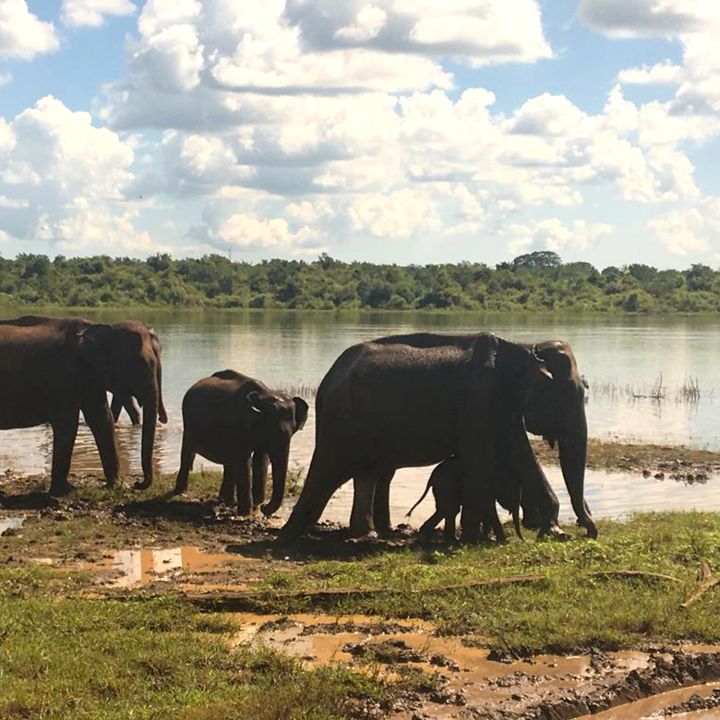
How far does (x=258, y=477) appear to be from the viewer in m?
16.1

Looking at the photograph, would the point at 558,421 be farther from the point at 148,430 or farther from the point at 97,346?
the point at 97,346

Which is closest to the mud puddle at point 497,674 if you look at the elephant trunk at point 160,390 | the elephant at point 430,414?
the elephant at point 430,414

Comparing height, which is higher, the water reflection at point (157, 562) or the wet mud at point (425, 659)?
the wet mud at point (425, 659)

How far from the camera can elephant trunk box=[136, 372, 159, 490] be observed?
56.3ft

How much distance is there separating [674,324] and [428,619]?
80476 mm

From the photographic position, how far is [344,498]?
59.5 ft

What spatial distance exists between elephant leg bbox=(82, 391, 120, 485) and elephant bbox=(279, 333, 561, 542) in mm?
3946

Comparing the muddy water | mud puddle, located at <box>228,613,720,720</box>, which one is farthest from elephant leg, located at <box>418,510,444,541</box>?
the muddy water

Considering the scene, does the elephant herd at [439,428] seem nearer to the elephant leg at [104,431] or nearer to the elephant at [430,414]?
the elephant at [430,414]

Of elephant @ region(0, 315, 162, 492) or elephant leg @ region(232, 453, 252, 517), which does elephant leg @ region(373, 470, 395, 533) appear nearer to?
elephant leg @ region(232, 453, 252, 517)

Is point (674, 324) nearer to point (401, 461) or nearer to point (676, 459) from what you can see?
point (676, 459)

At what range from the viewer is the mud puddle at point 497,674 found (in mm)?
7637

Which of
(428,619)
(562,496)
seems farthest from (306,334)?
(428,619)

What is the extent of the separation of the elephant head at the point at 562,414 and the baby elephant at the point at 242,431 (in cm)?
304
